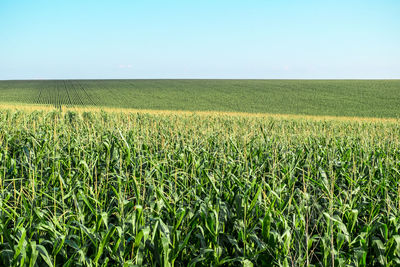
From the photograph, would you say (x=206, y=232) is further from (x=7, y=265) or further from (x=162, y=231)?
(x=7, y=265)

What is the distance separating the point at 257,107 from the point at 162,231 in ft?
140

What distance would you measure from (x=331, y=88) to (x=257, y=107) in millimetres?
24433

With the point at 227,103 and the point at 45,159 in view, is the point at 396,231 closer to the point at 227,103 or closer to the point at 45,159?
the point at 45,159

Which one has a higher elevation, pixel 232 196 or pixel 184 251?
pixel 232 196

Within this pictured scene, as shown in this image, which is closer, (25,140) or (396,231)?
(396,231)

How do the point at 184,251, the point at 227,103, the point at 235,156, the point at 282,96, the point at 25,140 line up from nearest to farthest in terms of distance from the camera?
the point at 184,251, the point at 235,156, the point at 25,140, the point at 227,103, the point at 282,96

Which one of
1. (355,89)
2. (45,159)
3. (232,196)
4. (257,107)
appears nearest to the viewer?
(232,196)

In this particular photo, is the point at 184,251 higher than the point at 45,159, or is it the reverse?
the point at 45,159

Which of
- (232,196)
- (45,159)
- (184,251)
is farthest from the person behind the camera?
(45,159)

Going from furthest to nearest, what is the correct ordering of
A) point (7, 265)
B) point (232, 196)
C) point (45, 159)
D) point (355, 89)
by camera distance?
1. point (355, 89)
2. point (45, 159)
3. point (232, 196)
4. point (7, 265)

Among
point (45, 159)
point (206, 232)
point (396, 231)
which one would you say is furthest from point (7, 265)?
point (396, 231)

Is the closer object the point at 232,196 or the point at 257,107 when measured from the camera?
the point at 232,196

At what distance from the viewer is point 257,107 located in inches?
1736

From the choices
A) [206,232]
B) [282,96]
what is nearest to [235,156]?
[206,232]
